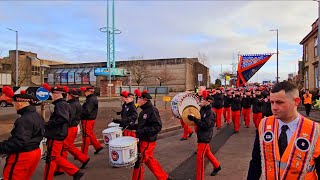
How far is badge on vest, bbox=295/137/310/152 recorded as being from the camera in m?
2.48

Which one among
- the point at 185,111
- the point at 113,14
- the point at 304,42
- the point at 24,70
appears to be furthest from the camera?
the point at 24,70

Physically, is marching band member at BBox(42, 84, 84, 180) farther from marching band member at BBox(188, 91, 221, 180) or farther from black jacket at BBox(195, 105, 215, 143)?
black jacket at BBox(195, 105, 215, 143)

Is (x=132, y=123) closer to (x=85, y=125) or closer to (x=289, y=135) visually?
(x=85, y=125)

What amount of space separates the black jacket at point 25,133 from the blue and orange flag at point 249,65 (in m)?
14.3

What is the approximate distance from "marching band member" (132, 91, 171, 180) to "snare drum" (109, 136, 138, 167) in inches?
17.4

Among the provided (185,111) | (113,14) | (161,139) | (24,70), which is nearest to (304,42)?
(113,14)

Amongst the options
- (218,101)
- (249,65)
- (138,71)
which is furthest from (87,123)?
(138,71)

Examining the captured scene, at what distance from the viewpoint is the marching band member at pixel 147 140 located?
19.1 feet

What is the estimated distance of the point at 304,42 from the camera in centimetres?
4053

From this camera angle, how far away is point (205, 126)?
6.42m

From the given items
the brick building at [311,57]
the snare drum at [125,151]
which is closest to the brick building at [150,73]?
the brick building at [311,57]

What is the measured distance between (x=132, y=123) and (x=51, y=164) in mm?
2016

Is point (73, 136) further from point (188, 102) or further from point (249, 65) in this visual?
point (249, 65)

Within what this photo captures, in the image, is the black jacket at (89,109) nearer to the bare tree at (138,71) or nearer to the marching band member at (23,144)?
the marching band member at (23,144)
